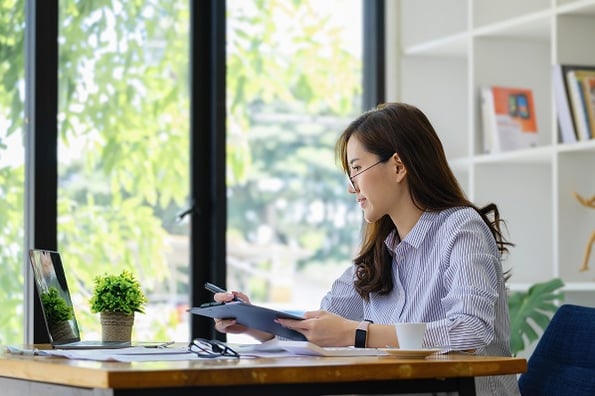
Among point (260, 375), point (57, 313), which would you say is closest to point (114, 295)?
point (57, 313)

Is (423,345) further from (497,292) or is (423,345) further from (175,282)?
(175,282)

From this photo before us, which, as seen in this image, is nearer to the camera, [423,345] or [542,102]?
[423,345]

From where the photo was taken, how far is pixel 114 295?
2.27m

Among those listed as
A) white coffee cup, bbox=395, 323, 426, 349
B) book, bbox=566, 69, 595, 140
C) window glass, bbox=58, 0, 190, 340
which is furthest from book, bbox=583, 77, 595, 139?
white coffee cup, bbox=395, 323, 426, 349

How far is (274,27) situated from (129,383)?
2790 mm

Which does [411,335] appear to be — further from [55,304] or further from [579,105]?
[579,105]

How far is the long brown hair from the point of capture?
2389 mm

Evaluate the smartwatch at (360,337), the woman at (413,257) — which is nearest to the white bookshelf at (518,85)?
the woman at (413,257)

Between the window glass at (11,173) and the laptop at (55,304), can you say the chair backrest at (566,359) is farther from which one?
the window glass at (11,173)

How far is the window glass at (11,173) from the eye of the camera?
328 centimetres

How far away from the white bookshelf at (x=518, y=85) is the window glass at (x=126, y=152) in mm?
1014

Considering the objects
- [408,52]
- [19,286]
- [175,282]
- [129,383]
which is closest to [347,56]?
[408,52]

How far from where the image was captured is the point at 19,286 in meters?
3.30

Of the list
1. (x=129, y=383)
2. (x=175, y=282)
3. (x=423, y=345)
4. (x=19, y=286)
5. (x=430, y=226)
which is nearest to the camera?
(x=129, y=383)
